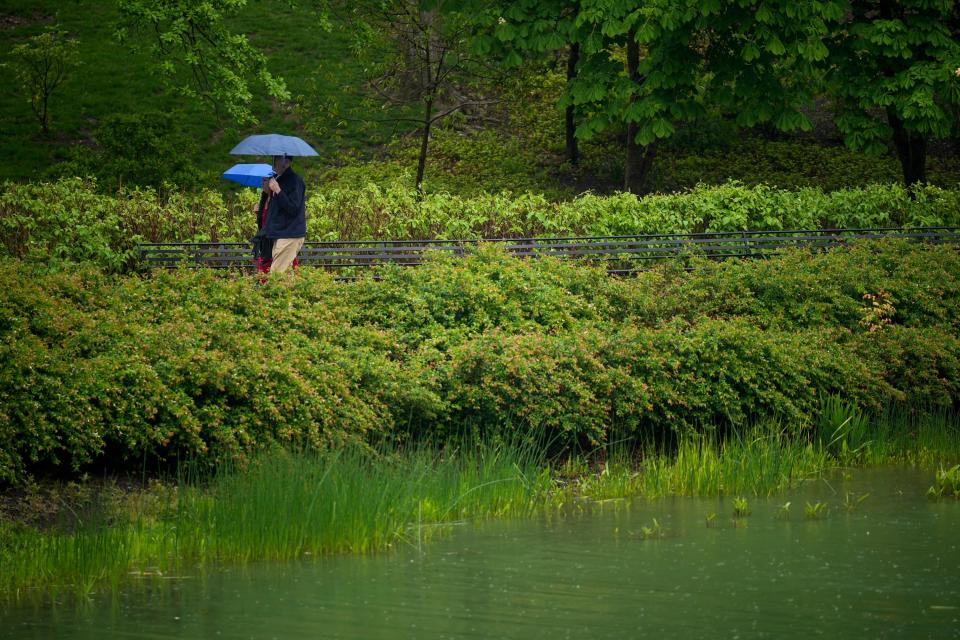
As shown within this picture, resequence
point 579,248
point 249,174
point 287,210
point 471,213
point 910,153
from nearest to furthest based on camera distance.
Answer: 1. point 287,210
2. point 249,174
3. point 579,248
4. point 471,213
5. point 910,153

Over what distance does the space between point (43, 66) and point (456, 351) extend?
2097 cm

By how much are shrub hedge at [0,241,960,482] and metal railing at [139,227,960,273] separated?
1.18 m

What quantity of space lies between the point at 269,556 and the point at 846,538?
3819 mm

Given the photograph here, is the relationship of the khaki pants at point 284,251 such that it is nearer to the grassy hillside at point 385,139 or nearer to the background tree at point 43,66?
the grassy hillside at point 385,139

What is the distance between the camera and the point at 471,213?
17.0 metres

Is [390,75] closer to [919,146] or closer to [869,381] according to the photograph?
[919,146]

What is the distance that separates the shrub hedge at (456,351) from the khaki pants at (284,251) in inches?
53.8

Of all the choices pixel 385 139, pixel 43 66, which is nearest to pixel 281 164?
pixel 385 139

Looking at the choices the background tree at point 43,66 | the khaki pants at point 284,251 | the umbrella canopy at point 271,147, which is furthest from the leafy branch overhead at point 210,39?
the background tree at point 43,66

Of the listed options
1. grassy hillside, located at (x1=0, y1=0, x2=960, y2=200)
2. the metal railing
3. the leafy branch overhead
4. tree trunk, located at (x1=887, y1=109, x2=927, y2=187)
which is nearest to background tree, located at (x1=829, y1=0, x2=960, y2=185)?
tree trunk, located at (x1=887, y1=109, x2=927, y2=187)

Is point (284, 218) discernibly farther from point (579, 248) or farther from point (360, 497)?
point (360, 497)

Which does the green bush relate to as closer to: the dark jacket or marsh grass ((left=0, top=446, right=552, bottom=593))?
the dark jacket

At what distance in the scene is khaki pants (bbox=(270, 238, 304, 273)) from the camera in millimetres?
13672

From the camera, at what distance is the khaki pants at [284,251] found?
13.7 metres
